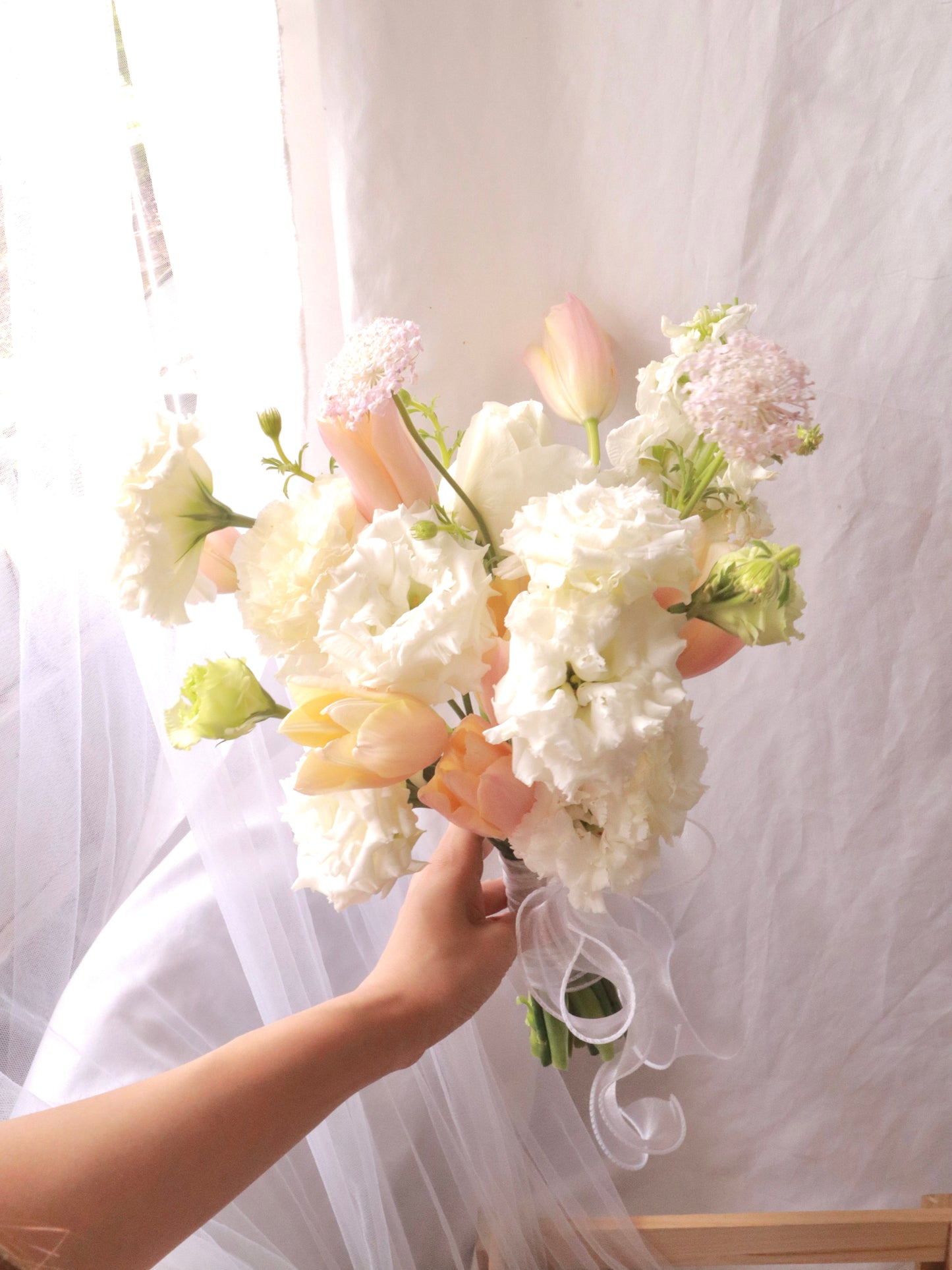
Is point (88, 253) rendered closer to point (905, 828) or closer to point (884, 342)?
point (884, 342)

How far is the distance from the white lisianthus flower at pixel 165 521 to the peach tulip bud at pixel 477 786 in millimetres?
171

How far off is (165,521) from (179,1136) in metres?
0.33

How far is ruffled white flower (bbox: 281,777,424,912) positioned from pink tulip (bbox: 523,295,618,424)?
354 millimetres

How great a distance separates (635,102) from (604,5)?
0.07m

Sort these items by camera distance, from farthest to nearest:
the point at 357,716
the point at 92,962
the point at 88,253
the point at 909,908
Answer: the point at 909,908
the point at 92,962
the point at 88,253
the point at 357,716

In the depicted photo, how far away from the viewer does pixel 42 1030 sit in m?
0.68

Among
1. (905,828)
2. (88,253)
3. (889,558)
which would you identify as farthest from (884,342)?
(88,253)

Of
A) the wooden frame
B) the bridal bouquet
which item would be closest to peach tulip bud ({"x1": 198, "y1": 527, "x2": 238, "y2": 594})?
the bridal bouquet

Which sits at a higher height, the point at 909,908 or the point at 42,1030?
the point at 42,1030

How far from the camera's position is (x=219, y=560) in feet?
1.94

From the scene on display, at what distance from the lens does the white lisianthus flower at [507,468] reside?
0.55 metres

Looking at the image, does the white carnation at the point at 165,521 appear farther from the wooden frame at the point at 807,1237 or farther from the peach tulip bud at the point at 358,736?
the wooden frame at the point at 807,1237

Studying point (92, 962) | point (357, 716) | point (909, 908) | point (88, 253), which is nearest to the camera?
point (357, 716)

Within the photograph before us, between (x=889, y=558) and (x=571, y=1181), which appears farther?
(x=571, y=1181)
